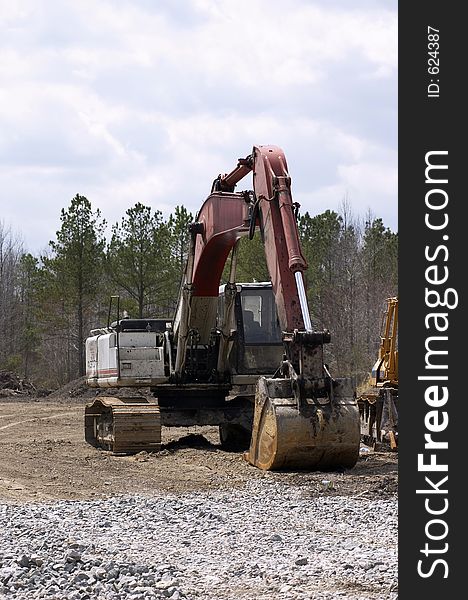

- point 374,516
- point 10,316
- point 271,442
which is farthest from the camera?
point 10,316

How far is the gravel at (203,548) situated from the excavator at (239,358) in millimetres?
1431

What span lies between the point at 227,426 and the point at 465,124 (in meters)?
11.2

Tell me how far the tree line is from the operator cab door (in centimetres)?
2152

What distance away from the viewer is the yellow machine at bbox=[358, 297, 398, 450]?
673 inches

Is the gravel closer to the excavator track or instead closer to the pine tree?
the excavator track

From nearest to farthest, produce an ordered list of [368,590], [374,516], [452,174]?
[452,174] → [368,590] → [374,516]

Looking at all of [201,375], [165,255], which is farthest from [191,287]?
[165,255]

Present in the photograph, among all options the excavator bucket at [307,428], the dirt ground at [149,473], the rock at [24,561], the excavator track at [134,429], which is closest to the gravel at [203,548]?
the rock at [24,561]

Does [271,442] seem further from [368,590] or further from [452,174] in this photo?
[452,174]

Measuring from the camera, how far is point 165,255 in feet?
137

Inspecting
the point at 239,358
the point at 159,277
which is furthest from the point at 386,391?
the point at 159,277

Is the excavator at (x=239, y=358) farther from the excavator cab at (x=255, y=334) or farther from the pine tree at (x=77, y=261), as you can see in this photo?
the pine tree at (x=77, y=261)

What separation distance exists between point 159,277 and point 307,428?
99.5 feet

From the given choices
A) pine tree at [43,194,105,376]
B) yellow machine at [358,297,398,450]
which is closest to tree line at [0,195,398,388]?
pine tree at [43,194,105,376]
